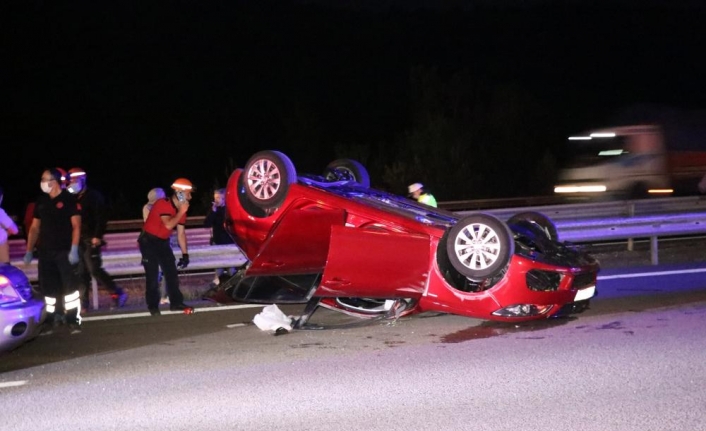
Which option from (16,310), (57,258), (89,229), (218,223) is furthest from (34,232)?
(218,223)

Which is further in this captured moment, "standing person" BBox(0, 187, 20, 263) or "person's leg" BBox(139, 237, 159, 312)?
"person's leg" BBox(139, 237, 159, 312)

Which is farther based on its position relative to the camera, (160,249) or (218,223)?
(218,223)

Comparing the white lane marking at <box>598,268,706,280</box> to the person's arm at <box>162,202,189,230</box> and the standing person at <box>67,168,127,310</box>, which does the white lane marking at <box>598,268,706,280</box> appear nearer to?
the person's arm at <box>162,202,189,230</box>

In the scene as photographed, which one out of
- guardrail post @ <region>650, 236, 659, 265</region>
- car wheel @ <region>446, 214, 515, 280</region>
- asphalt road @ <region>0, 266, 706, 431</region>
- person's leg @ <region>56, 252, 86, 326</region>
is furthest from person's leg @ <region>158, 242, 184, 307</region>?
guardrail post @ <region>650, 236, 659, 265</region>

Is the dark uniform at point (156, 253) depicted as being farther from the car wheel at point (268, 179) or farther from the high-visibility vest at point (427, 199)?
the high-visibility vest at point (427, 199)

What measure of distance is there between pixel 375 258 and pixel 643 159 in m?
17.5

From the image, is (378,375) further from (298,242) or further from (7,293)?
(7,293)

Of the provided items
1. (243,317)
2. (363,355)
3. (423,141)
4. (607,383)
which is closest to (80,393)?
(363,355)

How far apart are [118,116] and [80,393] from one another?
2016 inches

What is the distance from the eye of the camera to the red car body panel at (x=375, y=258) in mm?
7770

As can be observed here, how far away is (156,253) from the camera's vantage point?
9.93 meters

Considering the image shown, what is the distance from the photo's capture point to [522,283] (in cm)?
773

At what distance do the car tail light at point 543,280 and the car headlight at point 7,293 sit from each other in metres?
4.34

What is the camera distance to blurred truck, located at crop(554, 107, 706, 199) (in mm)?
23438
